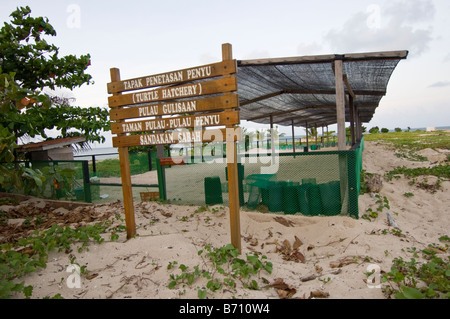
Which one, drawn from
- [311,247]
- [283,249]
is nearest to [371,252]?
[311,247]

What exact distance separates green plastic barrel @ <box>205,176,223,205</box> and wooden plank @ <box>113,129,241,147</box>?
2.36 meters

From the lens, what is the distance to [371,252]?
162 inches

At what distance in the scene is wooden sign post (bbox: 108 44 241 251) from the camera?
3.86m

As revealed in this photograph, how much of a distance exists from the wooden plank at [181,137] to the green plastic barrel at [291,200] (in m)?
2.35

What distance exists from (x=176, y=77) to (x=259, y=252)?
2.78m

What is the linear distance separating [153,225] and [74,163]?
160 inches

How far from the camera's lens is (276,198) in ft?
19.3

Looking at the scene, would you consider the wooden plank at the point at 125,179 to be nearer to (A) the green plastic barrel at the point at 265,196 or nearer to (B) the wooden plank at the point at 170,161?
(B) the wooden plank at the point at 170,161

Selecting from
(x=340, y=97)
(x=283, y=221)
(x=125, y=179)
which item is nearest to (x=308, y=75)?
(x=340, y=97)

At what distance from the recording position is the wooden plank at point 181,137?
3898 millimetres

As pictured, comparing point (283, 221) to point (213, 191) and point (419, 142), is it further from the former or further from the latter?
point (419, 142)

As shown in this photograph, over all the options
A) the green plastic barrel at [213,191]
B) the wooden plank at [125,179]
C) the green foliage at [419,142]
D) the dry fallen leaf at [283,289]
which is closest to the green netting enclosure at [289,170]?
the green plastic barrel at [213,191]

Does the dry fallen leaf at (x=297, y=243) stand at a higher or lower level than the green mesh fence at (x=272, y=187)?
lower
